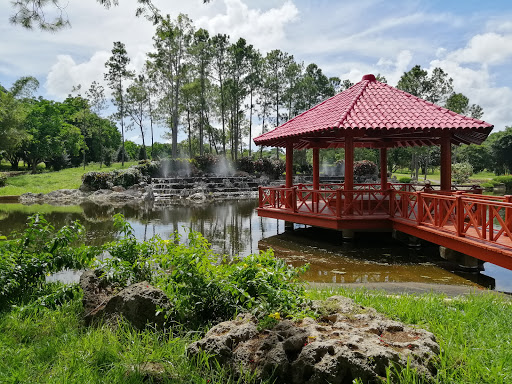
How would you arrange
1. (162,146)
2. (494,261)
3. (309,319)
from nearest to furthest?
(309,319) < (494,261) < (162,146)

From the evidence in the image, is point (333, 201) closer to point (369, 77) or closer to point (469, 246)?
point (369, 77)

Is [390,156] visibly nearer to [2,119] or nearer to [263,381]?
[2,119]

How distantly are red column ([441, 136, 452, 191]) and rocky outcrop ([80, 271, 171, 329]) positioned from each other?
9.79 metres

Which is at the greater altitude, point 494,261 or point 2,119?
point 2,119

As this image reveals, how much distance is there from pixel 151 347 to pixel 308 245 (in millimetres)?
8119

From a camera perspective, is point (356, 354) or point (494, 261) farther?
point (494, 261)

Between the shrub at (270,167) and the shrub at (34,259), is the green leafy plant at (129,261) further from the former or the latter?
the shrub at (270,167)

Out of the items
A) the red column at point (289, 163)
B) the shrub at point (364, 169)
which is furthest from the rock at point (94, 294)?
the shrub at point (364, 169)

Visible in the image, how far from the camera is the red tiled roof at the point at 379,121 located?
1024cm

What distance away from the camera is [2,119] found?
106 feet

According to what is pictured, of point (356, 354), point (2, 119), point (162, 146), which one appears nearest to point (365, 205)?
point (356, 354)

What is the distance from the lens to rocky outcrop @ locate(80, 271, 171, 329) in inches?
145

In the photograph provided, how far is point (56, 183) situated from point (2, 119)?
6937mm

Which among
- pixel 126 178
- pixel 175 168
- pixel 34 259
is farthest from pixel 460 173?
pixel 34 259
